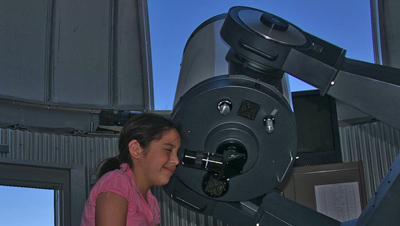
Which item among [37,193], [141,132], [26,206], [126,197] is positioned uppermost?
[141,132]

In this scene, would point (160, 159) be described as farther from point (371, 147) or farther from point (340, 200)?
point (371, 147)

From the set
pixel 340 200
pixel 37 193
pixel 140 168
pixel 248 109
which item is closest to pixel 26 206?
pixel 37 193

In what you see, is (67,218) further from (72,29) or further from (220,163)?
(220,163)

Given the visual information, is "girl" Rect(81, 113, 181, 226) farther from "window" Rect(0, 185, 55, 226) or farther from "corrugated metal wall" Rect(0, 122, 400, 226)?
"window" Rect(0, 185, 55, 226)

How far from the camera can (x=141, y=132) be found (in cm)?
267

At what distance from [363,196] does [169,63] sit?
113 inches

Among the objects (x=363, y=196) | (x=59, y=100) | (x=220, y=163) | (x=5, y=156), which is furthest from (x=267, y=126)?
(x=59, y=100)

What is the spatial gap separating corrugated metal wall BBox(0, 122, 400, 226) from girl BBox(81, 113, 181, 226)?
3217mm

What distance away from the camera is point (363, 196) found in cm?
533

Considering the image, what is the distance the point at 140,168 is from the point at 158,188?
362 cm

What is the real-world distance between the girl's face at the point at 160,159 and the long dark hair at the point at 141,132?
0.03 m

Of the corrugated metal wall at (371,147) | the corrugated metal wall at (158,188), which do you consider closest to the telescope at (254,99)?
the corrugated metal wall at (158,188)

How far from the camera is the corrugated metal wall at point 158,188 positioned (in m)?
5.77

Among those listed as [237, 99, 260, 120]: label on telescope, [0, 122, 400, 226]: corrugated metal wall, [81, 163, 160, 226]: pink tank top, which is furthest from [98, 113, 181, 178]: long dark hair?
[0, 122, 400, 226]: corrugated metal wall
